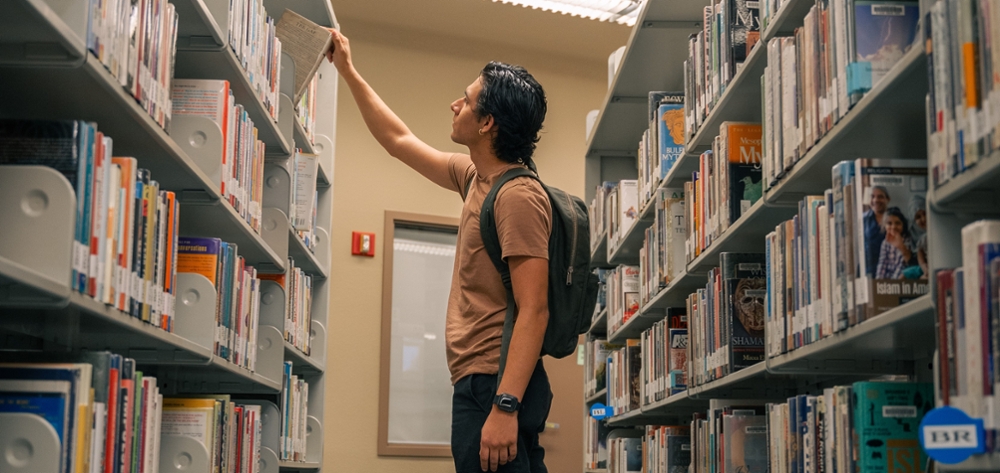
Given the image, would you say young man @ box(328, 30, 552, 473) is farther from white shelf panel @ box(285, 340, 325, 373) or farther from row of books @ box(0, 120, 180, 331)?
white shelf panel @ box(285, 340, 325, 373)

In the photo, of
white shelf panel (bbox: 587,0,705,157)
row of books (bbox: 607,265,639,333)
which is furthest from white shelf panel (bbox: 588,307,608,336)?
white shelf panel (bbox: 587,0,705,157)

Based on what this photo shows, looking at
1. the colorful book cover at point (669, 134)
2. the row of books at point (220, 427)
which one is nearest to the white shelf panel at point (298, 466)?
the row of books at point (220, 427)

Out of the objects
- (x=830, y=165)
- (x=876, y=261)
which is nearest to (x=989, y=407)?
(x=876, y=261)

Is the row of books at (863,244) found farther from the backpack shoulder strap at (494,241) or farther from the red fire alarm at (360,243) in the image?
the red fire alarm at (360,243)

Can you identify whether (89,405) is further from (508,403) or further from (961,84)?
(961,84)

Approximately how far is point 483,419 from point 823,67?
1.03 meters

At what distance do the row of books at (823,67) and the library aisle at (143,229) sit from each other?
4.17ft

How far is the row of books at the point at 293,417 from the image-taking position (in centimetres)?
365

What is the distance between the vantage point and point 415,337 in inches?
224

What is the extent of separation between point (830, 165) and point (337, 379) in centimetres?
377

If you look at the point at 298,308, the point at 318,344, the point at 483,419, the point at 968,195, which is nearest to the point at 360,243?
the point at 318,344

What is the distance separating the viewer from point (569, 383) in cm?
585

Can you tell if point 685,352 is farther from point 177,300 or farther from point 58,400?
point 58,400

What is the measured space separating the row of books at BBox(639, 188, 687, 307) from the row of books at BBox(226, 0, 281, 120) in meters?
1.32
